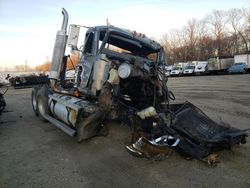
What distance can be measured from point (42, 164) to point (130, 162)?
148 cm

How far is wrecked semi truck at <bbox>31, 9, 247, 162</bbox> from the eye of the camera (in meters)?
4.21

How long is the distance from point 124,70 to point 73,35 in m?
1.75

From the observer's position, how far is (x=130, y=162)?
4.34 meters

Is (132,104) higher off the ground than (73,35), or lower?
lower

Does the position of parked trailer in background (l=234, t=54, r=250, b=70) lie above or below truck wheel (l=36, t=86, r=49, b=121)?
above

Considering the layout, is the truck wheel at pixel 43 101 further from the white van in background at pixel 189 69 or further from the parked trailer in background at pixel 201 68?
the white van in background at pixel 189 69

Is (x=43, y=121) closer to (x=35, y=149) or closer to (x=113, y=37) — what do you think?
(x=35, y=149)

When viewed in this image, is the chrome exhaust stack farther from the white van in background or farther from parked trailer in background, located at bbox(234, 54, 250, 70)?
parked trailer in background, located at bbox(234, 54, 250, 70)

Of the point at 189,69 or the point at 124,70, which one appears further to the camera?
the point at 189,69

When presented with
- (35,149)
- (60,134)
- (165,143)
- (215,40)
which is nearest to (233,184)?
(165,143)

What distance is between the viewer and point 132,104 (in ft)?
18.7

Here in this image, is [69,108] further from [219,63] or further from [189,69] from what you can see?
[219,63]

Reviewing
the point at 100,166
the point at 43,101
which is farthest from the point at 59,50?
Answer: the point at 100,166

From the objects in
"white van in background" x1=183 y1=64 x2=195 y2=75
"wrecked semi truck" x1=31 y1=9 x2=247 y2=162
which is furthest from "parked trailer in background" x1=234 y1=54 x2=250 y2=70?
"wrecked semi truck" x1=31 y1=9 x2=247 y2=162
